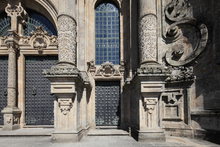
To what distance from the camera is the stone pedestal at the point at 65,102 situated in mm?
7387

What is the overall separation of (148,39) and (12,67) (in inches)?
327

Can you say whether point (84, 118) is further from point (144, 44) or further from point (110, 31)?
point (110, 31)

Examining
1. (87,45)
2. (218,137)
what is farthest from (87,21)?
(218,137)

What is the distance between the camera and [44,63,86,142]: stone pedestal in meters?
7.39

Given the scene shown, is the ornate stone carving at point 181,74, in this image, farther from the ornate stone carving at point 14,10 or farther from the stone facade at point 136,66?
the ornate stone carving at point 14,10

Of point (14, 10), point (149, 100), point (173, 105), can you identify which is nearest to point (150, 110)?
point (149, 100)

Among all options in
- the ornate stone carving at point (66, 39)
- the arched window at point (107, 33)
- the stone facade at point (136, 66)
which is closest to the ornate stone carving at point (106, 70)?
the stone facade at point (136, 66)

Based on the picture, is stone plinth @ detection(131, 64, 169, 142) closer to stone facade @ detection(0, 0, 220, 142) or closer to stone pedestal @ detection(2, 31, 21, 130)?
stone facade @ detection(0, 0, 220, 142)

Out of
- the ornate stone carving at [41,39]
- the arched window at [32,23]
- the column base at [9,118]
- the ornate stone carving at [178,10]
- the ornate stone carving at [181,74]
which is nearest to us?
the ornate stone carving at [181,74]

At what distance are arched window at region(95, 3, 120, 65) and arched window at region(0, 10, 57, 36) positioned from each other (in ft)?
10.7

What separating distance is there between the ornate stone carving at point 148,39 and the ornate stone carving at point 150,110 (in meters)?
1.73

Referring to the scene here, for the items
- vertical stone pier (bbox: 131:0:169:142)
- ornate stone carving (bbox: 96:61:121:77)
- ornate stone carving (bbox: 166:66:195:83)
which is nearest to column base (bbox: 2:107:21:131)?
ornate stone carving (bbox: 96:61:121:77)

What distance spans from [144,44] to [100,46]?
3.81m

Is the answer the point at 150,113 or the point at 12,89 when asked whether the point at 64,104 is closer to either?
the point at 150,113
